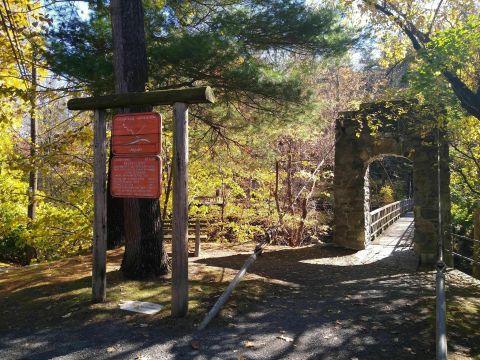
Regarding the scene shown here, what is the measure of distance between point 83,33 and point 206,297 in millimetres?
4816

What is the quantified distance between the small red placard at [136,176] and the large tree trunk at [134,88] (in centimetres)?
103

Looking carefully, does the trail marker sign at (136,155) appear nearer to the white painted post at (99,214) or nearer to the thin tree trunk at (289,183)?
the white painted post at (99,214)

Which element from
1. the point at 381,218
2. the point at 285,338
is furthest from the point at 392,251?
the point at 285,338

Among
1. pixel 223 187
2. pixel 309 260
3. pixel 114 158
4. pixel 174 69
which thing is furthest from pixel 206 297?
pixel 223 187

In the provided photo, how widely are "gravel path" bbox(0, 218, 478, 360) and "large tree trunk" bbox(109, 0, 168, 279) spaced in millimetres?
1609

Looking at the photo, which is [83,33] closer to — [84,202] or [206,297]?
[84,202]

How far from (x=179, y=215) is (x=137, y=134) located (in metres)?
1.00

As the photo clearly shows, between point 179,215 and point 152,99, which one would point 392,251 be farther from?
point 152,99

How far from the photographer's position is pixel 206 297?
4.87 meters

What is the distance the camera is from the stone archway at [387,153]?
873cm

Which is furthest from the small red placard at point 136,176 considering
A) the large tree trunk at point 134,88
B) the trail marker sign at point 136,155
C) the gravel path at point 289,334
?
the gravel path at point 289,334

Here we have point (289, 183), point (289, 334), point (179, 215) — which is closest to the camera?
point (289, 334)

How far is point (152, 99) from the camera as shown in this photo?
4.29 meters

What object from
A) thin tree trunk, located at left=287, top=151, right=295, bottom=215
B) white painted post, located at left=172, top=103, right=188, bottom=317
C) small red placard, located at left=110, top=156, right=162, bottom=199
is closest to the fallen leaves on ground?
white painted post, located at left=172, top=103, right=188, bottom=317
